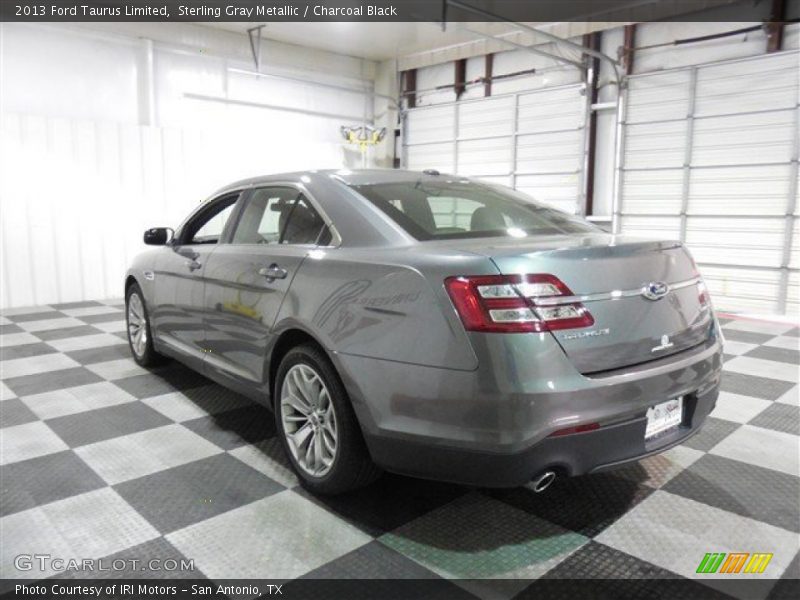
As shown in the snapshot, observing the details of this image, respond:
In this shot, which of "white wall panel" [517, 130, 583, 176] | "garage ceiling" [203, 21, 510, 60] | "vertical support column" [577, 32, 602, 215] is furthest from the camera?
"white wall panel" [517, 130, 583, 176]

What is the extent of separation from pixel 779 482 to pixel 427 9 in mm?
7536

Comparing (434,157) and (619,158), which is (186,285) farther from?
(434,157)

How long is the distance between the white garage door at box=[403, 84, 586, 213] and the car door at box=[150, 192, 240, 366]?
22.7 feet

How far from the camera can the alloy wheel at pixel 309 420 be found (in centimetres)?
237

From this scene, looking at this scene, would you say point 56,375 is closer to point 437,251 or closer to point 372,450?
point 372,450

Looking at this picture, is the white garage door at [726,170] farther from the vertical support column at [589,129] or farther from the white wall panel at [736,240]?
the vertical support column at [589,129]

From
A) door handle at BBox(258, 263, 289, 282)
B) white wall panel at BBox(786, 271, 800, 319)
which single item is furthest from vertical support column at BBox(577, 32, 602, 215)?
door handle at BBox(258, 263, 289, 282)

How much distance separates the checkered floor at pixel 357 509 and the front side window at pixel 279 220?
3.51 feet

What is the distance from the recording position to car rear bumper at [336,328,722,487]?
1792 mm

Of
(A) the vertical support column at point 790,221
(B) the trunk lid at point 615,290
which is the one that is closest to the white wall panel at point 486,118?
(A) the vertical support column at point 790,221

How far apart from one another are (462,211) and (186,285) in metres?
1.93

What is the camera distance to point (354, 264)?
7.41 feet

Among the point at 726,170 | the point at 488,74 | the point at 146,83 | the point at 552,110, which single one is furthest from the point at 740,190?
the point at 146,83

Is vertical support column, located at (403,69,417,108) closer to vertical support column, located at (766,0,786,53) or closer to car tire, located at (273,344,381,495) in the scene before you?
vertical support column, located at (766,0,786,53)
